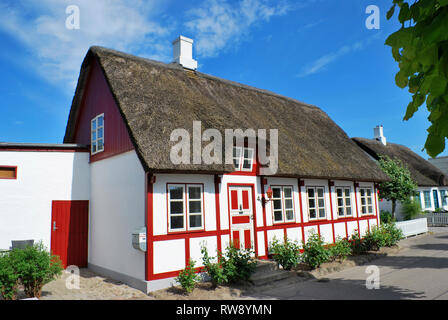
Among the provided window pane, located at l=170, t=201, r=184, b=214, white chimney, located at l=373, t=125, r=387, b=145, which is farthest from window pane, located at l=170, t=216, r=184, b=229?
white chimney, located at l=373, t=125, r=387, b=145

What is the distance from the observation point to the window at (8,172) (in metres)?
10.2

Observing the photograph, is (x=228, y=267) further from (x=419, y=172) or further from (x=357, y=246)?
(x=419, y=172)

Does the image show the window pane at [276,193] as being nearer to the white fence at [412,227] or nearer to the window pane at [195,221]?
the window pane at [195,221]

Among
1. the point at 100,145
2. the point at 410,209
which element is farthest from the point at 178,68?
the point at 410,209

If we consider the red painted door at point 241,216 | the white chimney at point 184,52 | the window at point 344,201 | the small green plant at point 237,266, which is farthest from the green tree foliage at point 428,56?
the window at point 344,201

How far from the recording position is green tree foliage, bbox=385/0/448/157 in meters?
1.92

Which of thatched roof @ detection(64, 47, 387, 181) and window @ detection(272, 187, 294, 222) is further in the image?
window @ detection(272, 187, 294, 222)

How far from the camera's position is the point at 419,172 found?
26.7 metres

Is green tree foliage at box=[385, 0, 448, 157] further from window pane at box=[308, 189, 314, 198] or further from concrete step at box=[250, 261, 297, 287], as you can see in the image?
window pane at box=[308, 189, 314, 198]

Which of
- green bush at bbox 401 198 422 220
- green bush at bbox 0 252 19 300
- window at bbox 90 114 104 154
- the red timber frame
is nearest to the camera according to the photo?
green bush at bbox 0 252 19 300

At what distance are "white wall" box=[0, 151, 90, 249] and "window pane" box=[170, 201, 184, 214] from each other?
4.46 m

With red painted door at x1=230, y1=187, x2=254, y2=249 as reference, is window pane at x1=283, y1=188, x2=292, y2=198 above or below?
above

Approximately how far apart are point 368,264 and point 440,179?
20.1 metres

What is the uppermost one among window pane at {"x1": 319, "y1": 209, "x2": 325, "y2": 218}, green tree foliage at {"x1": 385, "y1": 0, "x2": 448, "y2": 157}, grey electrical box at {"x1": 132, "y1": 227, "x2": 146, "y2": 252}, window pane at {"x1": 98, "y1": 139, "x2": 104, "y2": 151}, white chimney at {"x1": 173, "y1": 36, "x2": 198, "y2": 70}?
white chimney at {"x1": 173, "y1": 36, "x2": 198, "y2": 70}
